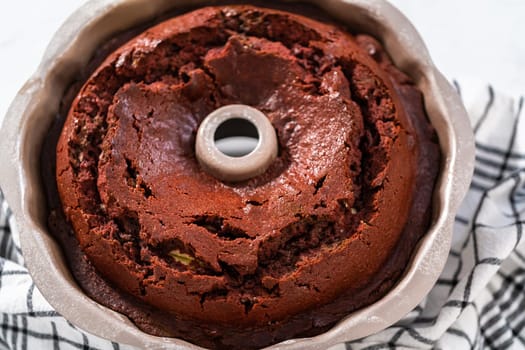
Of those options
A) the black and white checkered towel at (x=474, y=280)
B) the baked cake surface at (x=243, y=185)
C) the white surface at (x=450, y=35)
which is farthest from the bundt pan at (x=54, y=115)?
the white surface at (x=450, y=35)

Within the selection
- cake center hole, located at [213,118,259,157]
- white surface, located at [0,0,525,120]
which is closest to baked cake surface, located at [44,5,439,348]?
cake center hole, located at [213,118,259,157]

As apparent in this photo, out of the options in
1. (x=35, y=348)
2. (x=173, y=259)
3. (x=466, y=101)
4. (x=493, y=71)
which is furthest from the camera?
(x=493, y=71)

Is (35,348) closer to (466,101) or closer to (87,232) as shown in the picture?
(87,232)

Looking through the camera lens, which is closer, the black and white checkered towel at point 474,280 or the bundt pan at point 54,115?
the bundt pan at point 54,115

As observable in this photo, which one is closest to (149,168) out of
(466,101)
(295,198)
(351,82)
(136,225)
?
(136,225)

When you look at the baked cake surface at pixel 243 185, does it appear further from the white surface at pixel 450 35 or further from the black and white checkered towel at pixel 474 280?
the white surface at pixel 450 35

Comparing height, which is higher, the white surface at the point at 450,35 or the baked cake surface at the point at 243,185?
the baked cake surface at the point at 243,185
